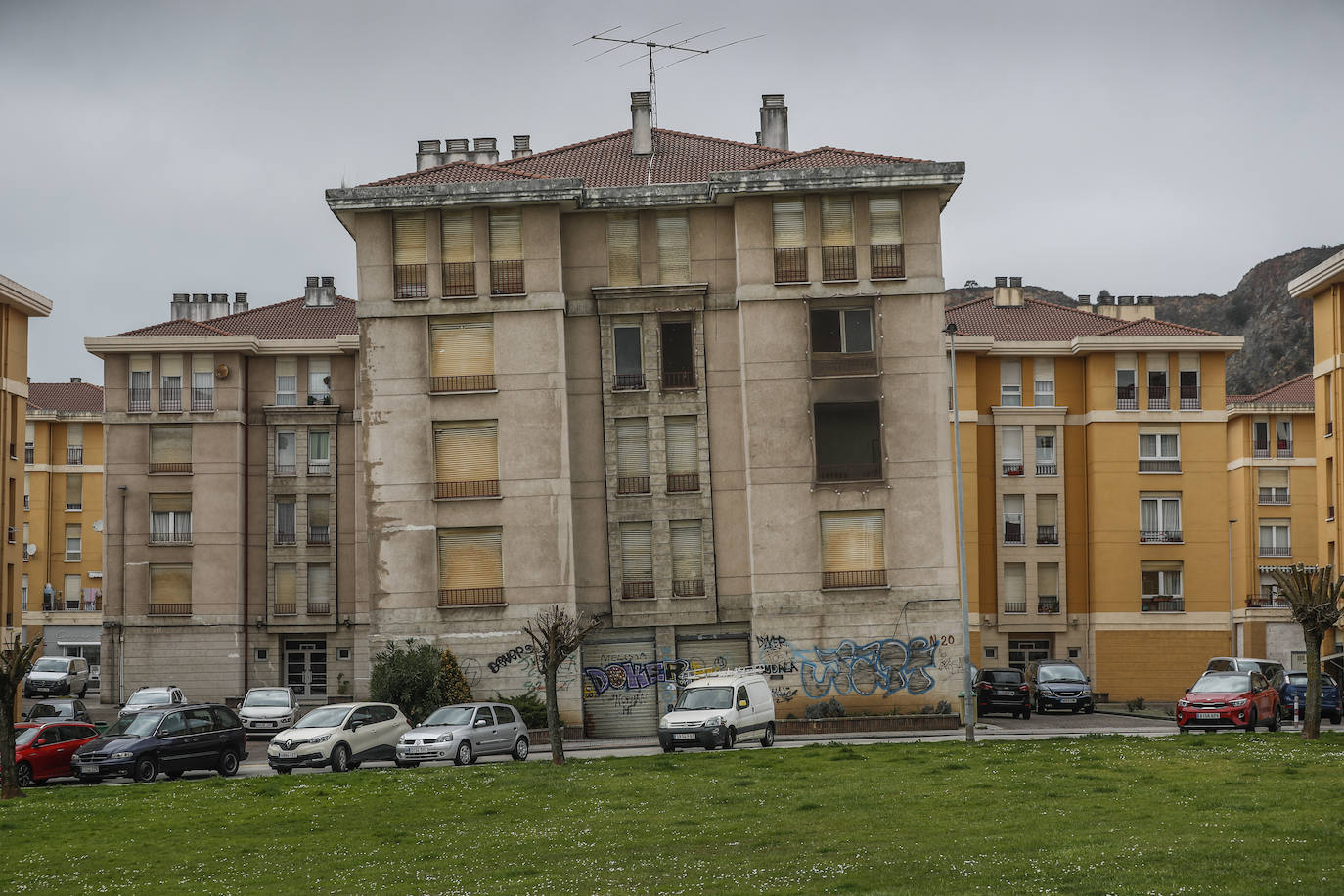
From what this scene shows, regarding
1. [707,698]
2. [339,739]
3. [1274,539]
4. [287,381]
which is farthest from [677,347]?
[1274,539]

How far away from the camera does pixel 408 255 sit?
47.9 meters

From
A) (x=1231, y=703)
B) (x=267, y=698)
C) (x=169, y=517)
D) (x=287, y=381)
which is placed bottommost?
(x=267, y=698)

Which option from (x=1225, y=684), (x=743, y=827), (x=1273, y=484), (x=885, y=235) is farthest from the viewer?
(x=1273, y=484)

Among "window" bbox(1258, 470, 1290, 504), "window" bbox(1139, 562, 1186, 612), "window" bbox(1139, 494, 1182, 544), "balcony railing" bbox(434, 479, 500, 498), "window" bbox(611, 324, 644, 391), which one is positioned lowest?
"window" bbox(1139, 562, 1186, 612)

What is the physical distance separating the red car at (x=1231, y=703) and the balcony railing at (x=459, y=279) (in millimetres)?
24275

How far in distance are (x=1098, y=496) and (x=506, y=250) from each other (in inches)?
1345

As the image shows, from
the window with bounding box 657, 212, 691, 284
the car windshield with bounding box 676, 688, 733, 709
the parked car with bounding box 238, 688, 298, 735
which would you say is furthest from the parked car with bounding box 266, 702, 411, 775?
the window with bounding box 657, 212, 691, 284

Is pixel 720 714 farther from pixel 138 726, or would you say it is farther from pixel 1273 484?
pixel 1273 484

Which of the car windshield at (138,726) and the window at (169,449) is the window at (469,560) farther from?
the window at (169,449)

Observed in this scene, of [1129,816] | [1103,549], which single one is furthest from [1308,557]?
[1129,816]

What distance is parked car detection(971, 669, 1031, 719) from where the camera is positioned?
53.3 m

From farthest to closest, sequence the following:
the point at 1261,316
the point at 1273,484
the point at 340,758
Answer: the point at 1261,316, the point at 1273,484, the point at 340,758

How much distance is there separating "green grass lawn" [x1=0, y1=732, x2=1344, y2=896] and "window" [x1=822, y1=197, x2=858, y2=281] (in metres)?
20.2

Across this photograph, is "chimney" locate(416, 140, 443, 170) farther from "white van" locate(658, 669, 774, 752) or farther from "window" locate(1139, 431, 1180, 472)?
"white van" locate(658, 669, 774, 752)
